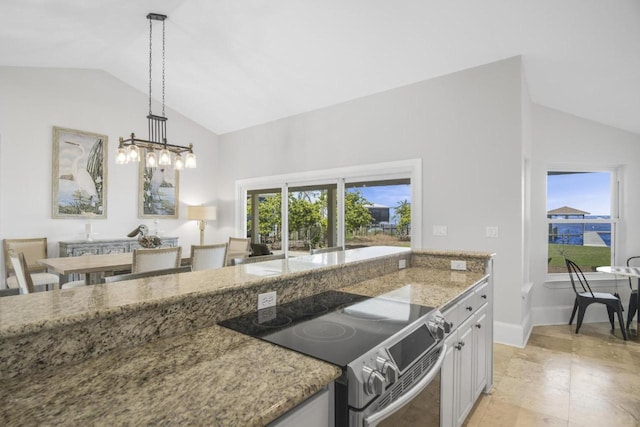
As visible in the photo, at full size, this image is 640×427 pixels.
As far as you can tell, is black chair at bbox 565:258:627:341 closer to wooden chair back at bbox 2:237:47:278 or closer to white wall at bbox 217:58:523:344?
white wall at bbox 217:58:523:344

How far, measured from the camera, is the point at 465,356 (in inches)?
74.4

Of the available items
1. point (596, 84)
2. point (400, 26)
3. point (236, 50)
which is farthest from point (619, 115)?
point (236, 50)

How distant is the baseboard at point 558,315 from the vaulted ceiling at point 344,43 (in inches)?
91.5

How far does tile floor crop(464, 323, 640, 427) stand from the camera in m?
2.16

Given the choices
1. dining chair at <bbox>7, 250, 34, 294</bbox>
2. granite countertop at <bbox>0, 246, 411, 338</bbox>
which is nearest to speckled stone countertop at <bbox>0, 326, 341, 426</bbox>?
granite countertop at <bbox>0, 246, 411, 338</bbox>

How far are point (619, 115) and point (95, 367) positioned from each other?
520 centimetres

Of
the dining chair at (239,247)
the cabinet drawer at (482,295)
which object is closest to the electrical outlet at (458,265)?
the cabinet drawer at (482,295)

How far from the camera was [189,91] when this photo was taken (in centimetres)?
537

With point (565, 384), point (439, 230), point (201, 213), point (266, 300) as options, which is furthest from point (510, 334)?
point (201, 213)

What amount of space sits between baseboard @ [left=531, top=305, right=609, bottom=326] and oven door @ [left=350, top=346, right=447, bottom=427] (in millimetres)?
3435

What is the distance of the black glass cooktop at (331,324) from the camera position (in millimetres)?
1060

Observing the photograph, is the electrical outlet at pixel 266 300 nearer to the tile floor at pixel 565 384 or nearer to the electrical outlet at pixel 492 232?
the tile floor at pixel 565 384

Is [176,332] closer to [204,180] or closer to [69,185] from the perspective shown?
[69,185]

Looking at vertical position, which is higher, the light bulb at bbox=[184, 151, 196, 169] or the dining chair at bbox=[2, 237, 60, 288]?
the light bulb at bbox=[184, 151, 196, 169]
